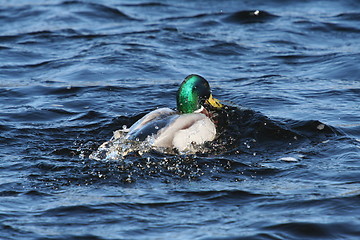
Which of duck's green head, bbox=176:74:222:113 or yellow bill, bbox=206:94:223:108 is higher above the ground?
duck's green head, bbox=176:74:222:113

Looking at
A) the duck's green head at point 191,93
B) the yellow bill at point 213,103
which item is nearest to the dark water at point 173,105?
the yellow bill at point 213,103

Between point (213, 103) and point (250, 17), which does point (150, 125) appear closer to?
point (213, 103)

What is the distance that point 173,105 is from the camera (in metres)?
9.02

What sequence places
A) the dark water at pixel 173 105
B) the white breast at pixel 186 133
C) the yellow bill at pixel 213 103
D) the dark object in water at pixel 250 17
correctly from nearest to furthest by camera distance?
the dark water at pixel 173 105
the white breast at pixel 186 133
the yellow bill at pixel 213 103
the dark object in water at pixel 250 17

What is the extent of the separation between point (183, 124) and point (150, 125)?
0.33 m

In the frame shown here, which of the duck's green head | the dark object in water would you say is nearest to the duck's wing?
the duck's green head

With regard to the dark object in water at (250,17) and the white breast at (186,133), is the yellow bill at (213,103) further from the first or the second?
the dark object in water at (250,17)

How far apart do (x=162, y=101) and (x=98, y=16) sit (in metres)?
6.14

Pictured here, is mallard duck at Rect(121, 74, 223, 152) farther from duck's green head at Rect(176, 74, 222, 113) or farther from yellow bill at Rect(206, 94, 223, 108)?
yellow bill at Rect(206, 94, 223, 108)

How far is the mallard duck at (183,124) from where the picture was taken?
6.70 m

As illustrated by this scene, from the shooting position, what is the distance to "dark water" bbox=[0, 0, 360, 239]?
5309mm

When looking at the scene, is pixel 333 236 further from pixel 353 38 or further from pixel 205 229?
pixel 353 38

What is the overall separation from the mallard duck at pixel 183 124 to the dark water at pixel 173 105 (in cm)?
20

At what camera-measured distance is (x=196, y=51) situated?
11977 millimetres
